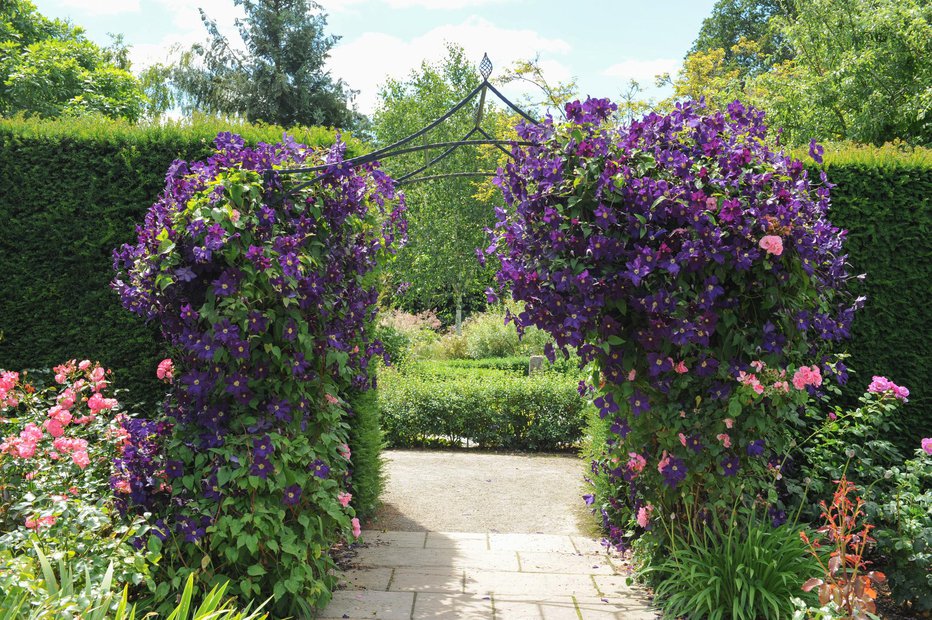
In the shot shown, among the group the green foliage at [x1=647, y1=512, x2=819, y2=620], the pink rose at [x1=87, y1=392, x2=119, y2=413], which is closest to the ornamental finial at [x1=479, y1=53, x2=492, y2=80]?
the green foliage at [x1=647, y1=512, x2=819, y2=620]

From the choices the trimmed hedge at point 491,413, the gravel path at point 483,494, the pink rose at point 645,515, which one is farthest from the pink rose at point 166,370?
the trimmed hedge at point 491,413

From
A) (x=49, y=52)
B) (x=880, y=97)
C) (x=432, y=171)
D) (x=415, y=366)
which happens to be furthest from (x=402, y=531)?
(x=432, y=171)

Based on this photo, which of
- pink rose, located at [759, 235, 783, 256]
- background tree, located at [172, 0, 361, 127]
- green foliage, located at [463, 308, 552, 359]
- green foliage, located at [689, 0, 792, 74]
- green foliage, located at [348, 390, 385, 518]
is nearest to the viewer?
pink rose, located at [759, 235, 783, 256]

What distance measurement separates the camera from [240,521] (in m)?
2.95

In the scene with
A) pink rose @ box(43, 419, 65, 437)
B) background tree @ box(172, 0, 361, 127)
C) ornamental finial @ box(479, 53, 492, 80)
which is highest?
background tree @ box(172, 0, 361, 127)

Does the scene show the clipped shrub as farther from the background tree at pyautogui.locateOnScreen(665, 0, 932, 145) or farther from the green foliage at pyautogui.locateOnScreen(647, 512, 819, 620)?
the background tree at pyautogui.locateOnScreen(665, 0, 932, 145)

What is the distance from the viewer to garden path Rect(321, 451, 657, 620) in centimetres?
331

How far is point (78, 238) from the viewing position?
4.52 metres

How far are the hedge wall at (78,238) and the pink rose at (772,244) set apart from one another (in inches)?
106

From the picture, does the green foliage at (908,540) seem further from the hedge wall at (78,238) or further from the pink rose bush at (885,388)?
the hedge wall at (78,238)

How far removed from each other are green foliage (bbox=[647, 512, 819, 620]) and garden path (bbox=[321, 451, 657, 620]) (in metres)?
0.25

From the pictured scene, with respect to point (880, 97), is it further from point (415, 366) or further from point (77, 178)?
point (77, 178)

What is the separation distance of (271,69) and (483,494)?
16.4m

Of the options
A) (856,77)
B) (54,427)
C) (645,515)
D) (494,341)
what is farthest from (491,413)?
(856,77)
